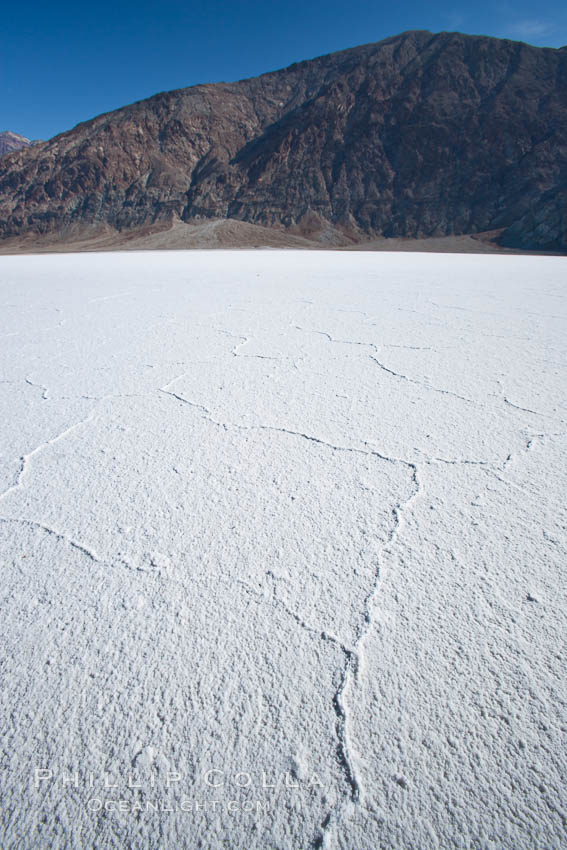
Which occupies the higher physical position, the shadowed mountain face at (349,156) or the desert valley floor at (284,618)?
the shadowed mountain face at (349,156)

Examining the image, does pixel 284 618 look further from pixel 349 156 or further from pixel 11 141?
pixel 11 141

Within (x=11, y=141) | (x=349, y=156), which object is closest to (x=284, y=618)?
(x=349, y=156)

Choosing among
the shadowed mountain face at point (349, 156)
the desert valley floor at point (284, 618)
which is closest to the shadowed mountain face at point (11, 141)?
the shadowed mountain face at point (349, 156)

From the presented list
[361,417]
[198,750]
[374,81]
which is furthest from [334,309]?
[374,81]

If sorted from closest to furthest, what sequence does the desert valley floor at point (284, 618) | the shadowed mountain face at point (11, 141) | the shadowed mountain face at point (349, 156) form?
the desert valley floor at point (284, 618) → the shadowed mountain face at point (349, 156) → the shadowed mountain face at point (11, 141)

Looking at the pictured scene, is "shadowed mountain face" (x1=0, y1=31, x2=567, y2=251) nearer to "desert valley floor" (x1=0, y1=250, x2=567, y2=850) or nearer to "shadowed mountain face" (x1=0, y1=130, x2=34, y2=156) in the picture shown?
"desert valley floor" (x1=0, y1=250, x2=567, y2=850)

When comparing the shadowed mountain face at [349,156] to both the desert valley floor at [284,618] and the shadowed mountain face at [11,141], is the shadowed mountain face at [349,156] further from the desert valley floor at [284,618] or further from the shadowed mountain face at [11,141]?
the shadowed mountain face at [11,141]

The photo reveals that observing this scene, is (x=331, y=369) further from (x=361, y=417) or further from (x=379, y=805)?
(x=379, y=805)
